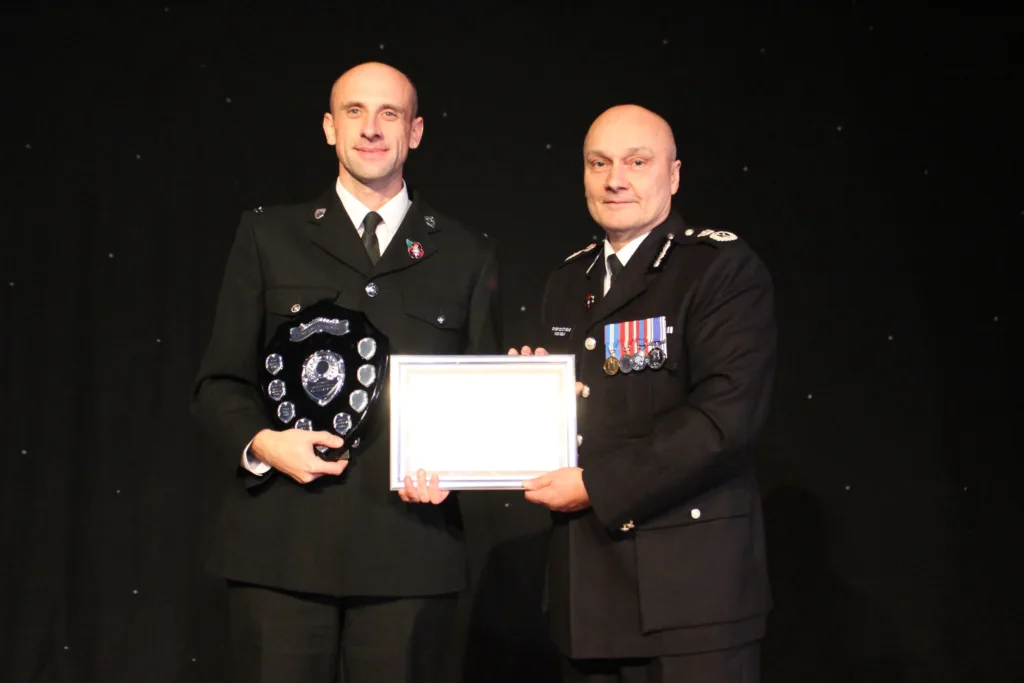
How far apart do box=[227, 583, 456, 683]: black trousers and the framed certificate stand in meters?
0.26

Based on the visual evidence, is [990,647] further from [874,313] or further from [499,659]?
[499,659]

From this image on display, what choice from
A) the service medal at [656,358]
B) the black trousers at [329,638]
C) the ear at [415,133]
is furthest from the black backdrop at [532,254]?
the service medal at [656,358]

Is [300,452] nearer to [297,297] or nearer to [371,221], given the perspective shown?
[297,297]

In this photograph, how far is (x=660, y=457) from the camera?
167 centimetres

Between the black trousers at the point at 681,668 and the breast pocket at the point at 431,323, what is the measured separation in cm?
65

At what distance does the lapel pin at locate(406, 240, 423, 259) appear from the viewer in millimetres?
1975

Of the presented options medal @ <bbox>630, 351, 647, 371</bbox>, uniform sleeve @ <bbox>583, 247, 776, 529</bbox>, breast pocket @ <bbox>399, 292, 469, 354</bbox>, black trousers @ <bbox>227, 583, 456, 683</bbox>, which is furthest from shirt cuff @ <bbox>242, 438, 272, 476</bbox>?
medal @ <bbox>630, 351, 647, 371</bbox>

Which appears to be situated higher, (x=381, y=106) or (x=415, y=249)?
(x=381, y=106)

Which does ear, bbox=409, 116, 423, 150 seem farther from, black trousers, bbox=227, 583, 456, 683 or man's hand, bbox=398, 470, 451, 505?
black trousers, bbox=227, 583, 456, 683

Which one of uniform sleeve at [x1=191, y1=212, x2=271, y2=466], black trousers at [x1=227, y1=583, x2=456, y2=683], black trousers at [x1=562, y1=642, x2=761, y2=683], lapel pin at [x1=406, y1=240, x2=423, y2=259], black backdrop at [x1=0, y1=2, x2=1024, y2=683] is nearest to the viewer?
black trousers at [x1=562, y1=642, x2=761, y2=683]

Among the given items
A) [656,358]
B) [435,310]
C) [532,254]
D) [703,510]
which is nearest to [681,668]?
[703,510]

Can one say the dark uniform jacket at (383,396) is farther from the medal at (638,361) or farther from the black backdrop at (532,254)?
the black backdrop at (532,254)

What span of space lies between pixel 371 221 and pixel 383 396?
377 millimetres

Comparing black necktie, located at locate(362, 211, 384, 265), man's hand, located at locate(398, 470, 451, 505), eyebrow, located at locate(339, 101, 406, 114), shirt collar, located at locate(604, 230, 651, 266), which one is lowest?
man's hand, located at locate(398, 470, 451, 505)
